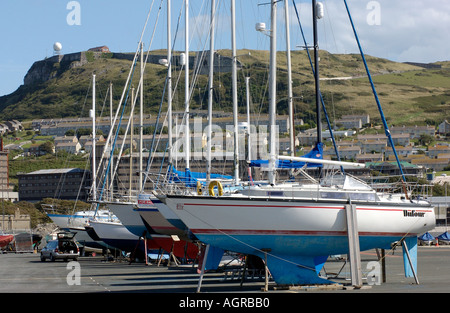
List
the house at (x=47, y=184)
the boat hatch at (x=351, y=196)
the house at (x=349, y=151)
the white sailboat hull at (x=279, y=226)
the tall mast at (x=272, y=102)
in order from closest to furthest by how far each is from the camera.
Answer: the white sailboat hull at (x=279, y=226)
the boat hatch at (x=351, y=196)
the tall mast at (x=272, y=102)
the house at (x=47, y=184)
the house at (x=349, y=151)

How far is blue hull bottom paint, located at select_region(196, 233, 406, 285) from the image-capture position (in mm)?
22203

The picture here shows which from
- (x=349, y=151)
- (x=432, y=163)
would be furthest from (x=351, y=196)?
(x=432, y=163)

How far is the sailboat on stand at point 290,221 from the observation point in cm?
2191

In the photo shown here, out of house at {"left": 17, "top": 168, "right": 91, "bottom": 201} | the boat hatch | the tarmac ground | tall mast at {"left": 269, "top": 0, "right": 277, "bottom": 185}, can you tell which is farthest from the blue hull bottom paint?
house at {"left": 17, "top": 168, "right": 91, "bottom": 201}

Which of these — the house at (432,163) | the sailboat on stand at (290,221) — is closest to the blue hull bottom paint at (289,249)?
the sailboat on stand at (290,221)

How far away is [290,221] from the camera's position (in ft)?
72.1

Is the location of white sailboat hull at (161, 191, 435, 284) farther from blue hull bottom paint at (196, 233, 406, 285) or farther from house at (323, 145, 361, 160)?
house at (323, 145, 361, 160)

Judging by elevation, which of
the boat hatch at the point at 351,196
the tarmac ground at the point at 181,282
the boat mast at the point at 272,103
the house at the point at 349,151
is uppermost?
the boat mast at the point at 272,103

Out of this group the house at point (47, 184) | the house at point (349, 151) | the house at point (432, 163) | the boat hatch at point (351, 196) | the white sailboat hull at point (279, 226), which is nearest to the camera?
the white sailboat hull at point (279, 226)

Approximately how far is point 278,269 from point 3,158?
596ft

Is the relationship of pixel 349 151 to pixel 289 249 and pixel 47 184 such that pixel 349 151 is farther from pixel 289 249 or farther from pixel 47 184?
pixel 289 249

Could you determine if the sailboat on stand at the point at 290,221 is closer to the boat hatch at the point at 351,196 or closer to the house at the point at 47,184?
the boat hatch at the point at 351,196

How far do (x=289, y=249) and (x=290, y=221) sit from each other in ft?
3.01

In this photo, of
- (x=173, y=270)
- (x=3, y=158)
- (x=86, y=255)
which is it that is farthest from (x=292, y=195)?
(x=3, y=158)
